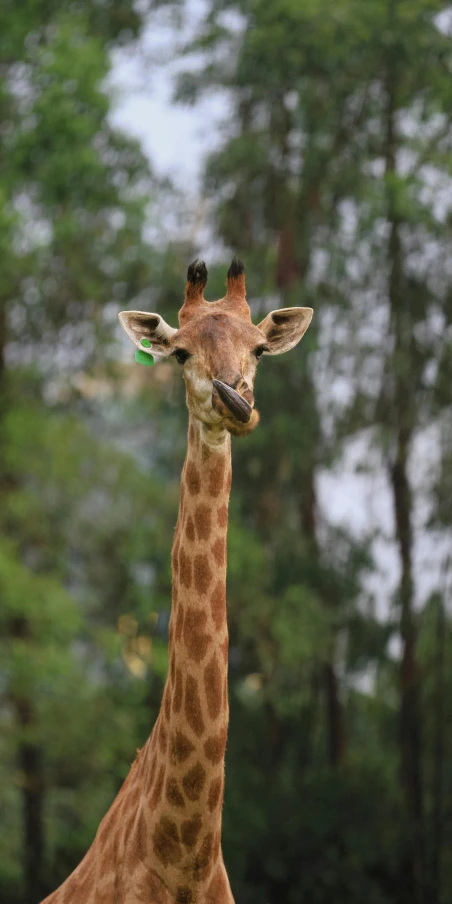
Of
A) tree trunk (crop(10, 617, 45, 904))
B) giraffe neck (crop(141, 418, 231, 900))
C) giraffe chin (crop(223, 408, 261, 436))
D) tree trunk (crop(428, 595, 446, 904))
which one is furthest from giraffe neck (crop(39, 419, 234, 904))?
tree trunk (crop(10, 617, 45, 904))

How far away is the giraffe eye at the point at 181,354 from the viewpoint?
406 centimetres

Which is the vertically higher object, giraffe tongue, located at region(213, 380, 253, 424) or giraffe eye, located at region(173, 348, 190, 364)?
giraffe eye, located at region(173, 348, 190, 364)

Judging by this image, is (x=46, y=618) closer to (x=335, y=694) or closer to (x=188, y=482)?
(x=335, y=694)

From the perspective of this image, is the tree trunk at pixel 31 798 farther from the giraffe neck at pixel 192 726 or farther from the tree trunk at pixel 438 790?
the giraffe neck at pixel 192 726

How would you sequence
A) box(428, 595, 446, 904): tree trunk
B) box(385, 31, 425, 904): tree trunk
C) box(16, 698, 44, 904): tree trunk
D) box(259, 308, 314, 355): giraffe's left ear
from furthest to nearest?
box(16, 698, 44, 904): tree trunk
box(385, 31, 425, 904): tree trunk
box(428, 595, 446, 904): tree trunk
box(259, 308, 314, 355): giraffe's left ear

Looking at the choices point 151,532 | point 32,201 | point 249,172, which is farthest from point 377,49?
point 151,532

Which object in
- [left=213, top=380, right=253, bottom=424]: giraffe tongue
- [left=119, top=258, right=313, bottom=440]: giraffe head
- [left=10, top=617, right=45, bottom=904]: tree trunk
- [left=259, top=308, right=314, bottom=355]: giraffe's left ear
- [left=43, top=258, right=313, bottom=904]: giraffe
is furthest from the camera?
[left=10, top=617, right=45, bottom=904]: tree trunk

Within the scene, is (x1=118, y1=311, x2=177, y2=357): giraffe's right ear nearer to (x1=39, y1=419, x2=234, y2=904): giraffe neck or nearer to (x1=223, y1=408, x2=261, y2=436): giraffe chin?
(x1=39, y1=419, x2=234, y2=904): giraffe neck

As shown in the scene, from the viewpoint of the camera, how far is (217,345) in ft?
12.9

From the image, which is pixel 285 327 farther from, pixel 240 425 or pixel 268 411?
pixel 268 411

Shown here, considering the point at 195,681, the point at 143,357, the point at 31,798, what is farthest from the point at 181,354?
the point at 31,798

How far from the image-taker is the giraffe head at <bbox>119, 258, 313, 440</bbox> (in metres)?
3.73

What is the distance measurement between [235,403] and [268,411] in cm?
1029

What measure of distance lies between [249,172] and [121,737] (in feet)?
23.2
